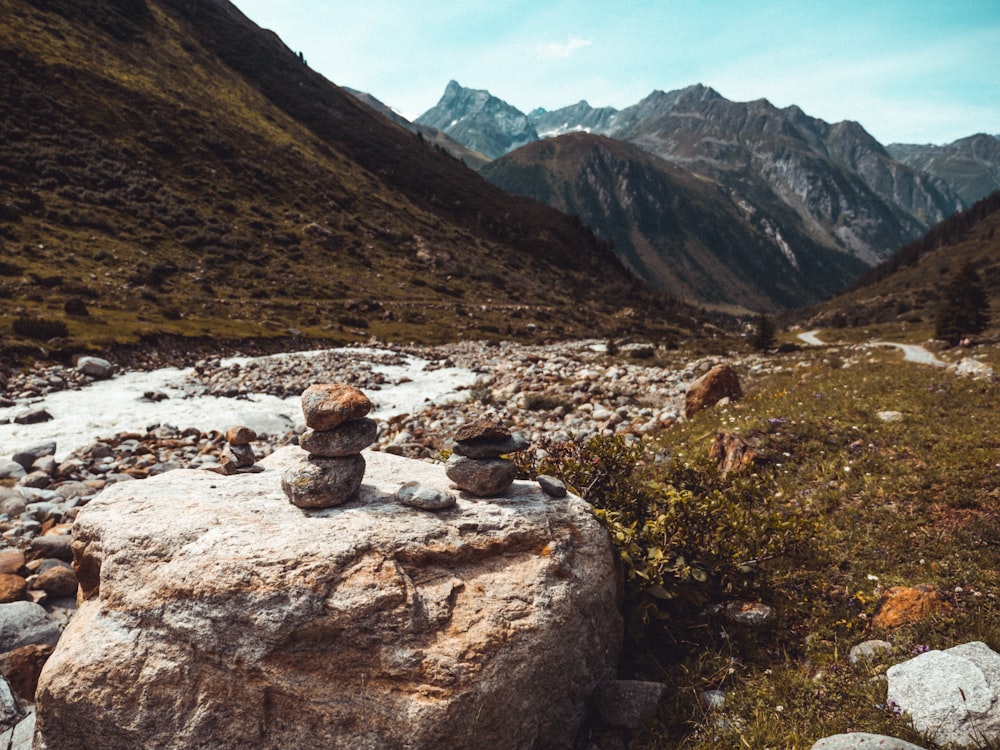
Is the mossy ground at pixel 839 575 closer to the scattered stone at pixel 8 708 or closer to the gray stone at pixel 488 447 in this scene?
the gray stone at pixel 488 447

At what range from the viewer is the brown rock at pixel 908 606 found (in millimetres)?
5656

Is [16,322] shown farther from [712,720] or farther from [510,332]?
[510,332]

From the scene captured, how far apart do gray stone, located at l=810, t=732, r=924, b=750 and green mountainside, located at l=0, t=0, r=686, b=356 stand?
37325 millimetres

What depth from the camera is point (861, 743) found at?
3.92 metres

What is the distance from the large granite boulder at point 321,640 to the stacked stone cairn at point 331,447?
0.42m

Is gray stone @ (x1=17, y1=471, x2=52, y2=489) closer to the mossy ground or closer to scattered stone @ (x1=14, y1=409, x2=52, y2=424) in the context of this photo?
scattered stone @ (x1=14, y1=409, x2=52, y2=424)

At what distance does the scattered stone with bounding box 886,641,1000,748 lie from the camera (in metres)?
3.94

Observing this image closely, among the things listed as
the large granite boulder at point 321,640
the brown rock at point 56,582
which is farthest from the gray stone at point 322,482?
the brown rock at point 56,582

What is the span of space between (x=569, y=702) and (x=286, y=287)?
248 ft

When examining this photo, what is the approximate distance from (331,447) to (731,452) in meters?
8.51

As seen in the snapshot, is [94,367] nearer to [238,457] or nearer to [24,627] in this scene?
[238,457]

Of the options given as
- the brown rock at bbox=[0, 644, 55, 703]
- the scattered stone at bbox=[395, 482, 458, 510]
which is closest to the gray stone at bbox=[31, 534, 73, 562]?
the brown rock at bbox=[0, 644, 55, 703]

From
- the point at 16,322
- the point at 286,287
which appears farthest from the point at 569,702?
the point at 286,287

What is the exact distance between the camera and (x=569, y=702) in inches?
198
